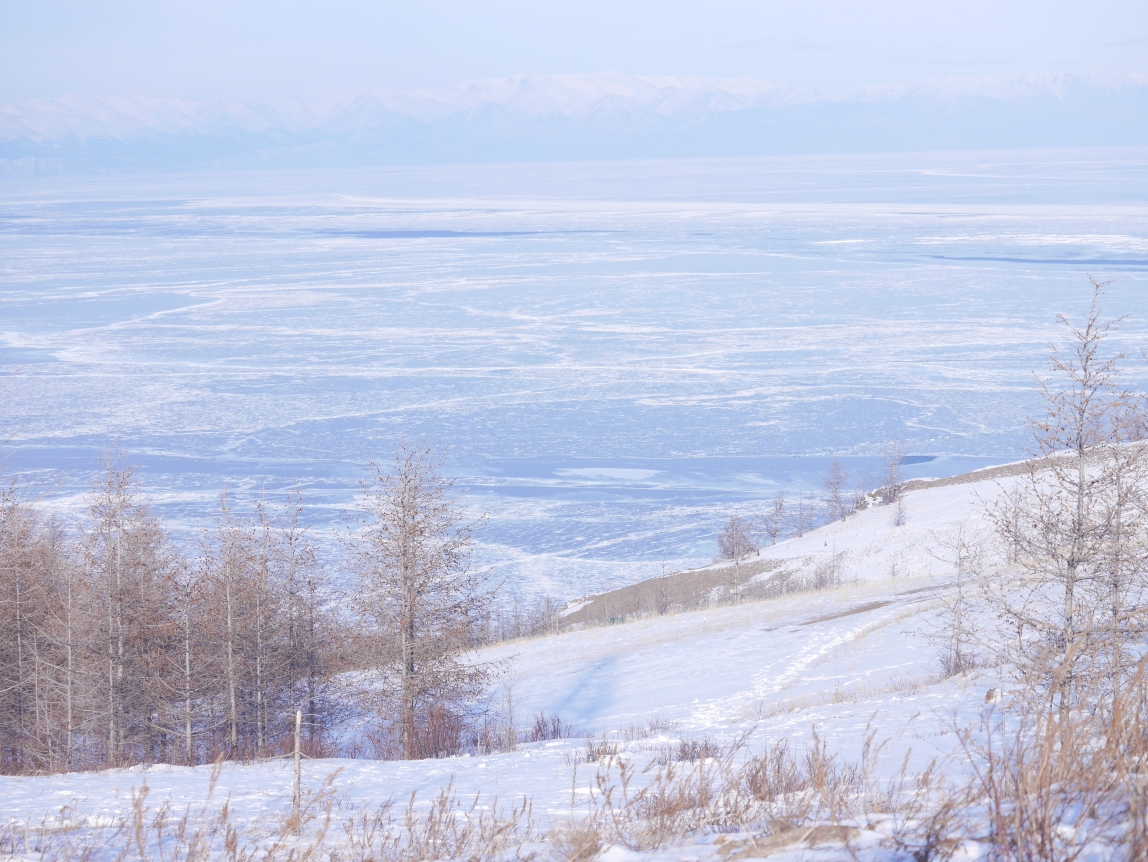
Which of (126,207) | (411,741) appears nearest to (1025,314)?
(411,741)

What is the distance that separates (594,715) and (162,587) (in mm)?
7028

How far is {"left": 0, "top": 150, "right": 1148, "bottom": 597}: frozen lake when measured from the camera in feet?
107

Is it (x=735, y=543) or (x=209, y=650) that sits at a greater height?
(x=735, y=543)

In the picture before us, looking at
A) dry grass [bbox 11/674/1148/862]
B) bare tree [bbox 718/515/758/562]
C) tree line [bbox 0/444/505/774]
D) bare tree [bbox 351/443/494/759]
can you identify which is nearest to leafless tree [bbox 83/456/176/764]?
tree line [bbox 0/444/505/774]

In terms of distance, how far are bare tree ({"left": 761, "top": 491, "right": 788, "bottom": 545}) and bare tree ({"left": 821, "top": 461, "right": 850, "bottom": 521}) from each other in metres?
1.81

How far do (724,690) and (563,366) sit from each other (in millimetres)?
33398

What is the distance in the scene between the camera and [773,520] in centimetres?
3080

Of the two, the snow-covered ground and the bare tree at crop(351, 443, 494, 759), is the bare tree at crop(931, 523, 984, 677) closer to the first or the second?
the snow-covered ground

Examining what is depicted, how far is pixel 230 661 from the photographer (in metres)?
14.8

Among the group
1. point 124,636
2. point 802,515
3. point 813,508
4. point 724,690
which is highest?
point 813,508

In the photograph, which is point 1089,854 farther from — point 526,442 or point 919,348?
point 919,348

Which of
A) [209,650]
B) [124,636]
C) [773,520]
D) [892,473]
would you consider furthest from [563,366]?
[124,636]

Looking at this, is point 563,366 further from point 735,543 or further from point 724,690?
point 724,690

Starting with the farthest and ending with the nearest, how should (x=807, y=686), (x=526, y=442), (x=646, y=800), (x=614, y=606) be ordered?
(x=526, y=442), (x=614, y=606), (x=807, y=686), (x=646, y=800)
